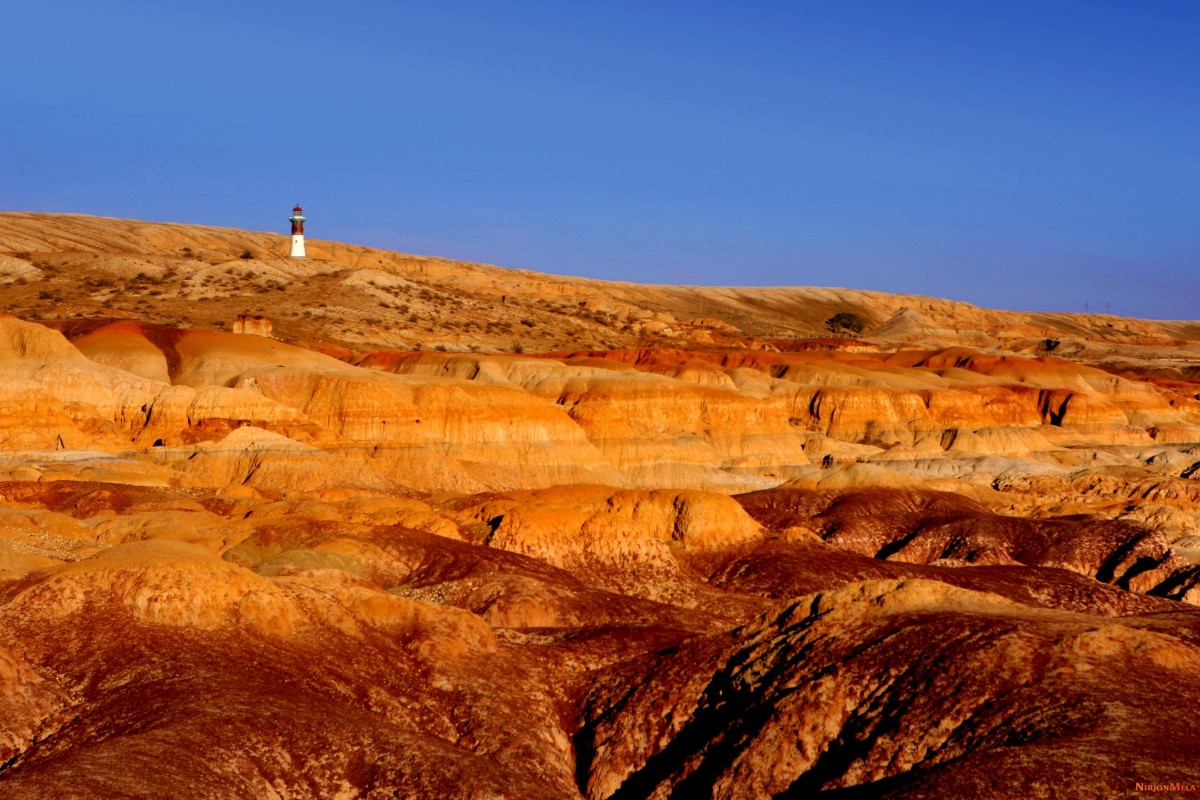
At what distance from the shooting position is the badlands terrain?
2900 centimetres

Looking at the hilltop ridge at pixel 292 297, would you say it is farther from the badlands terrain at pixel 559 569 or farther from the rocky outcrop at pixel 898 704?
the rocky outcrop at pixel 898 704

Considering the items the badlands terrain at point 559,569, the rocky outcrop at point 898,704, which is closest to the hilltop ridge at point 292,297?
the badlands terrain at point 559,569

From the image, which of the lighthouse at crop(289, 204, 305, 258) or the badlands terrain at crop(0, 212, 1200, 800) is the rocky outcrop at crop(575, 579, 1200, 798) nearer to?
the badlands terrain at crop(0, 212, 1200, 800)

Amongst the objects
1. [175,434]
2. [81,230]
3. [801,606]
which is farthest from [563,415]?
[81,230]

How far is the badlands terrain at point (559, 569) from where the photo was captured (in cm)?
2900

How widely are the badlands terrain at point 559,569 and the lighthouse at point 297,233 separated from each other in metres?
32.9

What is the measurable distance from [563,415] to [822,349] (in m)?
81.3

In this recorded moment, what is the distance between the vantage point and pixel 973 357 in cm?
15162

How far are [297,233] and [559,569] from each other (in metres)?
124

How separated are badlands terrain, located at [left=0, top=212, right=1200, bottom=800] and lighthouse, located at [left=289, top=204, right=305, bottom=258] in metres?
32.9

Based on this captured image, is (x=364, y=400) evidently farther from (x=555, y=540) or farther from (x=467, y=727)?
(x=467, y=727)

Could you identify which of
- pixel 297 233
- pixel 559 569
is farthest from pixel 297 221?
pixel 559 569

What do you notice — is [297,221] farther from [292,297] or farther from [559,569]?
[559,569]

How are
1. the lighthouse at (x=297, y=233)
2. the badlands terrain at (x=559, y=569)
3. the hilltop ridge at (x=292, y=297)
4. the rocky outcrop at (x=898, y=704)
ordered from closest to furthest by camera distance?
the rocky outcrop at (x=898, y=704), the badlands terrain at (x=559, y=569), the hilltop ridge at (x=292, y=297), the lighthouse at (x=297, y=233)
